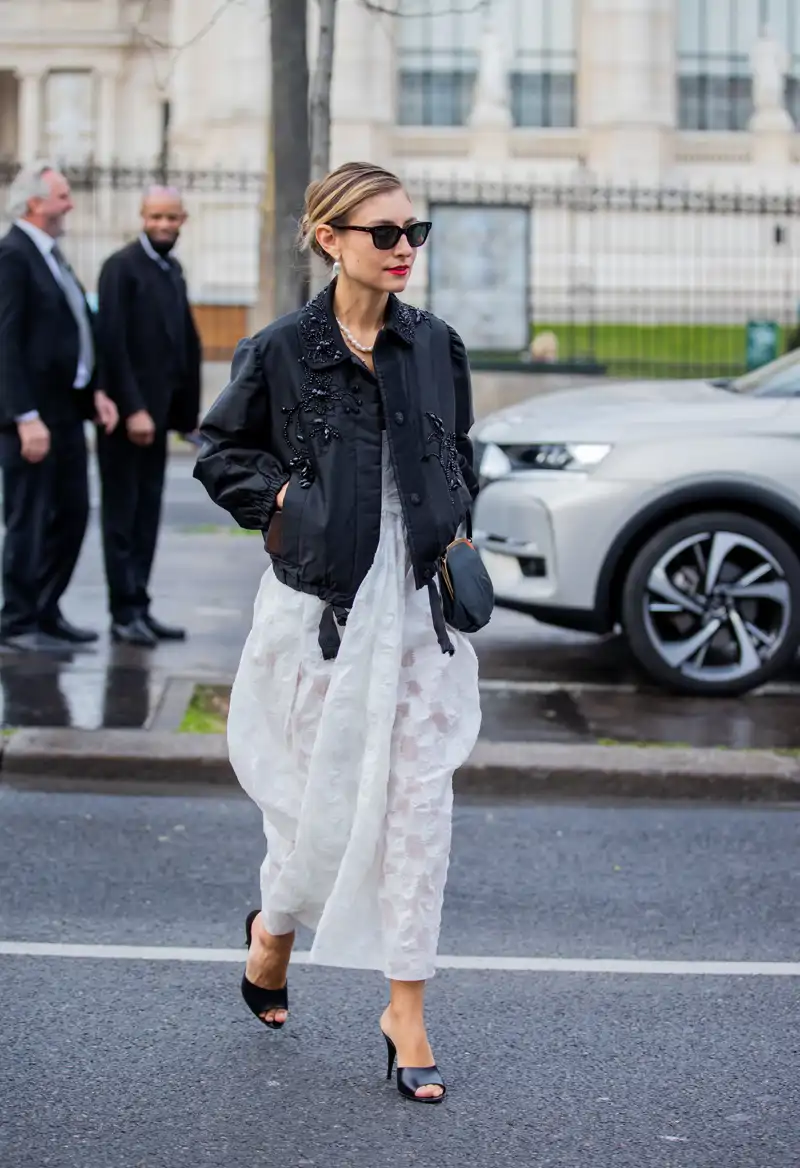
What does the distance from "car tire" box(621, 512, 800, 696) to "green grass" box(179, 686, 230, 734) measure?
1.63 m

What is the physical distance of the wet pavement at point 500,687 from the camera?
→ 7.81 m

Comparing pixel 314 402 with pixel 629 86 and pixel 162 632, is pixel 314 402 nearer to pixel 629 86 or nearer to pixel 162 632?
pixel 162 632

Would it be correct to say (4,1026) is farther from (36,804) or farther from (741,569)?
(741,569)

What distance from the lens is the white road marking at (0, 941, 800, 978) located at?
522cm

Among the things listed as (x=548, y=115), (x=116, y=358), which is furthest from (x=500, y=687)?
(x=548, y=115)

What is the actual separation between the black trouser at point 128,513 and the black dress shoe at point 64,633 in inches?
6.4

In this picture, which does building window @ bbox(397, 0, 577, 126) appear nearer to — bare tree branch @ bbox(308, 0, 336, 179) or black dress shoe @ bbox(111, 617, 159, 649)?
Result: bare tree branch @ bbox(308, 0, 336, 179)

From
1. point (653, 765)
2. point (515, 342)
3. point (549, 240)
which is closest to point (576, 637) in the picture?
point (653, 765)

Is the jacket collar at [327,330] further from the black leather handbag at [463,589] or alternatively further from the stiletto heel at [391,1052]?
the stiletto heel at [391,1052]

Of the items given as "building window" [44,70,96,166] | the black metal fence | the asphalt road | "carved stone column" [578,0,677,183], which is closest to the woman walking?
the asphalt road

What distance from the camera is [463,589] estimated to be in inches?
170

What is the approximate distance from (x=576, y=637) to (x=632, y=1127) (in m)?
6.06

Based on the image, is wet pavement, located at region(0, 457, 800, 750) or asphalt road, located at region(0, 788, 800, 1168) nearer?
asphalt road, located at region(0, 788, 800, 1168)

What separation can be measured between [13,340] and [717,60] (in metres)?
39.5
